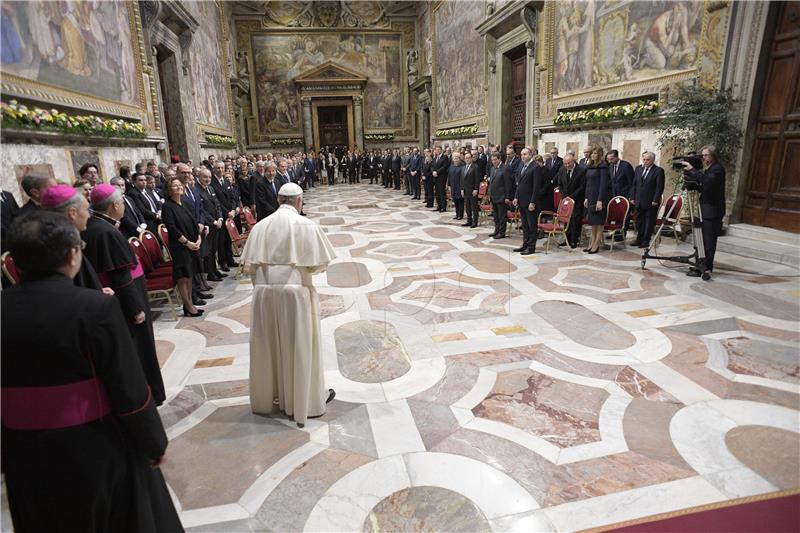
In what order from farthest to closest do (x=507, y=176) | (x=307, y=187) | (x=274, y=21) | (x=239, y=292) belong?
(x=274, y=21), (x=307, y=187), (x=507, y=176), (x=239, y=292)

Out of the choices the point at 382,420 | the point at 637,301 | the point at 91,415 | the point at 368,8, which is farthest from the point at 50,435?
the point at 368,8

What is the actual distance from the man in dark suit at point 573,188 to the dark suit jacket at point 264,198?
5.60m

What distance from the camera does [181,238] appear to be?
17.2 feet

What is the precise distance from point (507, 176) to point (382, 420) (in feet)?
22.0

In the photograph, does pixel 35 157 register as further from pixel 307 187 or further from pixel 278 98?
pixel 278 98

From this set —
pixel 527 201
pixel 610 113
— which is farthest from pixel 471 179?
pixel 610 113

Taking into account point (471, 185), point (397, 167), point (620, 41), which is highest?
point (620, 41)

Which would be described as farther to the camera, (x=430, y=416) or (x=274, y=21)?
(x=274, y=21)

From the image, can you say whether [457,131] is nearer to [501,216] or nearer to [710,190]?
[501,216]

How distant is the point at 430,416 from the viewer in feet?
10.7

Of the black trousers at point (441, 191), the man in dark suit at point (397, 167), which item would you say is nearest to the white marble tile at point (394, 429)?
the black trousers at point (441, 191)

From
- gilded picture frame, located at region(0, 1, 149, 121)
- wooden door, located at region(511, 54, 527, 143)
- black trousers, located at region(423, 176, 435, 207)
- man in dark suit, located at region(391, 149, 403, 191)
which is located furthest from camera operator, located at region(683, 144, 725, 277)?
man in dark suit, located at region(391, 149, 403, 191)

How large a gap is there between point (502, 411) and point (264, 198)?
6826 mm

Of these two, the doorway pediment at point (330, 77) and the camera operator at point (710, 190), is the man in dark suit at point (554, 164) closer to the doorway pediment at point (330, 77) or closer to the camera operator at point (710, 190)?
the camera operator at point (710, 190)
